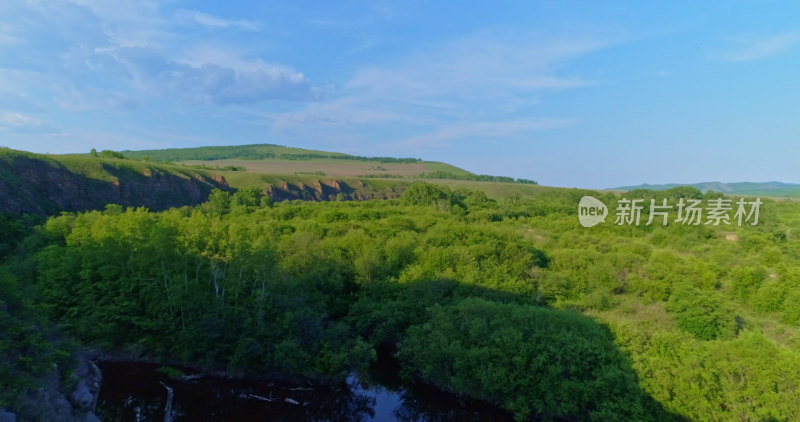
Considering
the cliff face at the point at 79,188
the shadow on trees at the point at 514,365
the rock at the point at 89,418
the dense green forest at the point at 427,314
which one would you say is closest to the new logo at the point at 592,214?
the dense green forest at the point at 427,314

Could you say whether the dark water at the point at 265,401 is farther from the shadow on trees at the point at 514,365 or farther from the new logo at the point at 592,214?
the new logo at the point at 592,214

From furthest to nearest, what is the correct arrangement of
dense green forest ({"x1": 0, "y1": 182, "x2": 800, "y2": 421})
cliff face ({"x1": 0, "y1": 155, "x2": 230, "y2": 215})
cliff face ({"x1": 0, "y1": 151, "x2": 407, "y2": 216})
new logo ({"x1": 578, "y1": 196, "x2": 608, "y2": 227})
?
new logo ({"x1": 578, "y1": 196, "x2": 608, "y2": 227}) → cliff face ({"x1": 0, "y1": 151, "x2": 407, "y2": 216}) → cliff face ({"x1": 0, "y1": 155, "x2": 230, "y2": 215}) → dense green forest ({"x1": 0, "y1": 182, "x2": 800, "y2": 421})

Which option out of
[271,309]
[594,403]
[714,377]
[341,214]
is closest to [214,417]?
[271,309]

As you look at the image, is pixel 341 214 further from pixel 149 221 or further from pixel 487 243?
pixel 149 221

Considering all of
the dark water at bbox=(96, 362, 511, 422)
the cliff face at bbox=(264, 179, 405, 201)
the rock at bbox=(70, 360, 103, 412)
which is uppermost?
the cliff face at bbox=(264, 179, 405, 201)

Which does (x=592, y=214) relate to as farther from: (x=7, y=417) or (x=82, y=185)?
(x=82, y=185)

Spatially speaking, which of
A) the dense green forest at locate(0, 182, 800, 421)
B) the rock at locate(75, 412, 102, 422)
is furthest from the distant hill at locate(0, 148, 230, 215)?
the rock at locate(75, 412, 102, 422)

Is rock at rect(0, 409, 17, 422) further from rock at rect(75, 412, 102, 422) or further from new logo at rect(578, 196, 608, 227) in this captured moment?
new logo at rect(578, 196, 608, 227)
